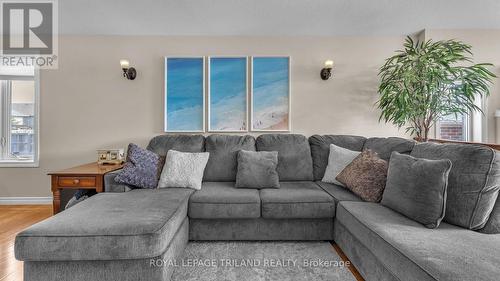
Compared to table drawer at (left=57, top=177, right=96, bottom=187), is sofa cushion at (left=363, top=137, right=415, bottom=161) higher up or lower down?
higher up

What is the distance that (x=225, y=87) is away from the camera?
3.14 meters

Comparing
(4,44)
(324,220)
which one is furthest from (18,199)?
(324,220)

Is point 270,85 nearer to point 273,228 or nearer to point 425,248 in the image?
point 273,228

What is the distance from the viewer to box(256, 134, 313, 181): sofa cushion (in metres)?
2.69

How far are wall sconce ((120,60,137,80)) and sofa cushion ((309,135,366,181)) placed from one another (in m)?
2.47

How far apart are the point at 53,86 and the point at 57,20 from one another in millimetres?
845

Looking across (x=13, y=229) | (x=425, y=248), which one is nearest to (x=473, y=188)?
(x=425, y=248)

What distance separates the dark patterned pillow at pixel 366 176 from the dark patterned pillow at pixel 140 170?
1.89 meters

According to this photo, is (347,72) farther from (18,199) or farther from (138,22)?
(18,199)

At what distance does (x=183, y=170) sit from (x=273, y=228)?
1067 mm

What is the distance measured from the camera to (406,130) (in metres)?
3.11

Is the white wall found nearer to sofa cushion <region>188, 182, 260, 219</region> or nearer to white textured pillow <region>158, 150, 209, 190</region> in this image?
white textured pillow <region>158, 150, 209, 190</region>

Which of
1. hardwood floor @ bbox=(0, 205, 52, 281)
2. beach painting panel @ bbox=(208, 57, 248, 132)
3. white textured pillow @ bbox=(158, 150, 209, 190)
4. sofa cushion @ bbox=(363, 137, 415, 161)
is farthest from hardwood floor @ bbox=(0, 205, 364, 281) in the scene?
beach painting panel @ bbox=(208, 57, 248, 132)

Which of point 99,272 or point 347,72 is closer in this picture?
point 99,272
